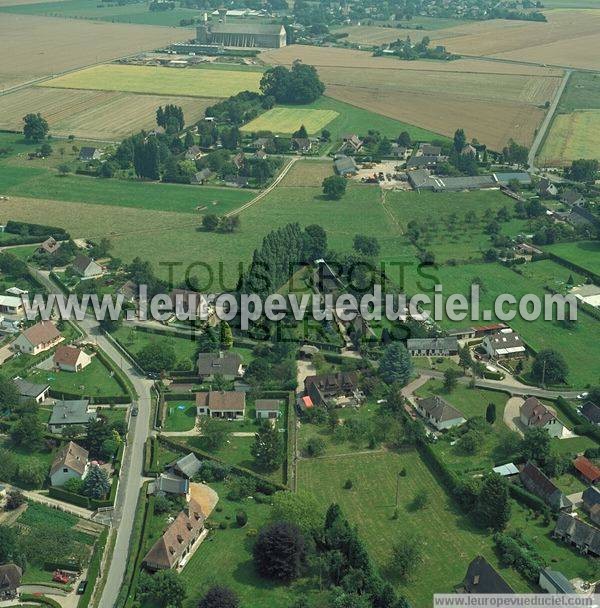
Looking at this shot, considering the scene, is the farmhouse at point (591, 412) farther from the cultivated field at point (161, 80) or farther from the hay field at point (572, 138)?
the cultivated field at point (161, 80)

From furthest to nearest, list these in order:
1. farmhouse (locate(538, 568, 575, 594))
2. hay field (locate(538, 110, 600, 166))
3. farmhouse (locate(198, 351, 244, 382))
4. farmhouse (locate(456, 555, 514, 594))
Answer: hay field (locate(538, 110, 600, 166)) < farmhouse (locate(198, 351, 244, 382)) < farmhouse (locate(538, 568, 575, 594)) < farmhouse (locate(456, 555, 514, 594))

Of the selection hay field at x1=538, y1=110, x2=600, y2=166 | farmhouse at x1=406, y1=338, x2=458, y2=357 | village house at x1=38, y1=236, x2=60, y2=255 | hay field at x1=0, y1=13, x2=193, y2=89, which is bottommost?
farmhouse at x1=406, y1=338, x2=458, y2=357

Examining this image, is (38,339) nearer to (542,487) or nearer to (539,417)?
(539,417)

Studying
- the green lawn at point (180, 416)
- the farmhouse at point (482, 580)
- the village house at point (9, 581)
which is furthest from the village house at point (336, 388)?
the village house at point (9, 581)

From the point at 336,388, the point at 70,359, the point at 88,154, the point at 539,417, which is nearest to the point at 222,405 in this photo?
the point at 336,388

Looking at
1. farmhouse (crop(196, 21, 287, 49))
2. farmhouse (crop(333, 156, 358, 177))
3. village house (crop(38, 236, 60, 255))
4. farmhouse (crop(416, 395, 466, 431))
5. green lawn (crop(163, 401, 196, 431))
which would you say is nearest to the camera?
farmhouse (crop(416, 395, 466, 431))

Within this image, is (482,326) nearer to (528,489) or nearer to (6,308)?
(528,489)

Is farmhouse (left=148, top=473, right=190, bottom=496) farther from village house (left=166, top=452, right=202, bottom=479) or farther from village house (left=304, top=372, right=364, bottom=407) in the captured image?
village house (left=304, top=372, right=364, bottom=407)

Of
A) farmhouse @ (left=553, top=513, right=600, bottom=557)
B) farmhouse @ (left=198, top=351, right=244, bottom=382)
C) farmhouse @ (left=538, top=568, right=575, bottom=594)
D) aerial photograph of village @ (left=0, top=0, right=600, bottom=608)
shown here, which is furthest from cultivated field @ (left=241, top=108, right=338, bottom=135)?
farmhouse @ (left=538, top=568, right=575, bottom=594)
